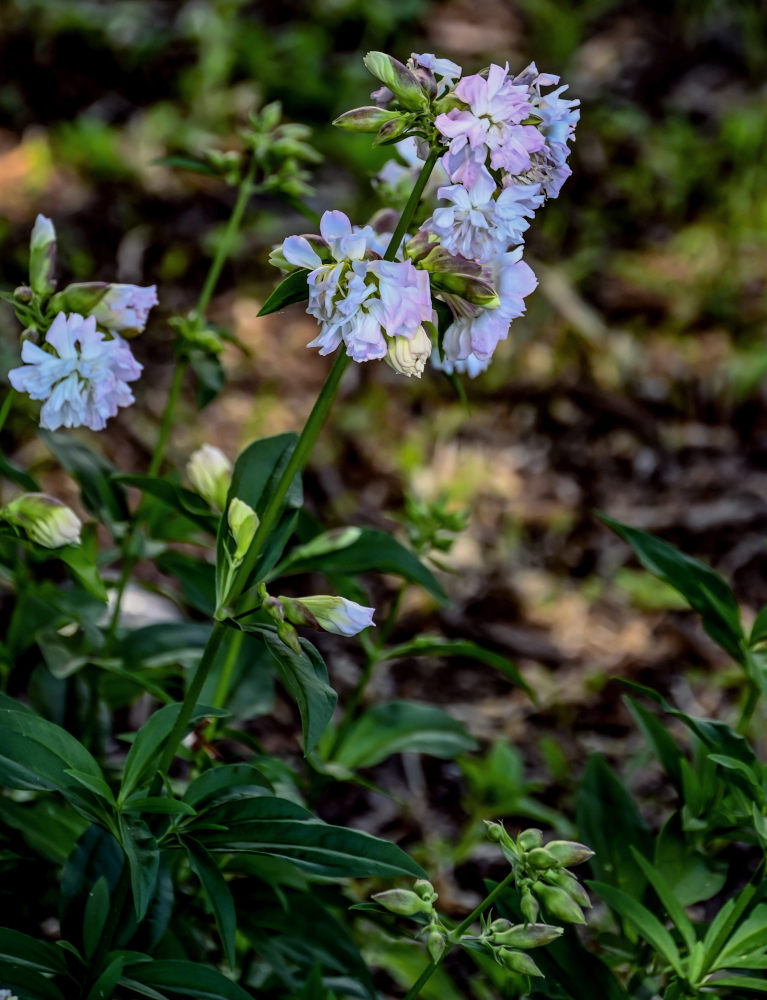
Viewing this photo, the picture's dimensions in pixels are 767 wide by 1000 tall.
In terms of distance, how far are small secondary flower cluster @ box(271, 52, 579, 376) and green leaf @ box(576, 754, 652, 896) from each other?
0.90 m

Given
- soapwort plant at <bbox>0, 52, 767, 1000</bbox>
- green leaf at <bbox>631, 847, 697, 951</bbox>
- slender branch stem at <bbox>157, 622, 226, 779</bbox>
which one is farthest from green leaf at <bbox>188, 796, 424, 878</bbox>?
green leaf at <bbox>631, 847, 697, 951</bbox>

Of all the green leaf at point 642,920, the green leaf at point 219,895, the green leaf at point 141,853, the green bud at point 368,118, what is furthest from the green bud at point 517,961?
the green bud at point 368,118

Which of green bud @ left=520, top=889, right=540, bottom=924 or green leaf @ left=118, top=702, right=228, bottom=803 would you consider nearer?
green bud @ left=520, top=889, right=540, bottom=924

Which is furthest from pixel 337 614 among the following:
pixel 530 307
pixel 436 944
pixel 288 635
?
pixel 530 307

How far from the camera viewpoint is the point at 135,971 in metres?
1.42

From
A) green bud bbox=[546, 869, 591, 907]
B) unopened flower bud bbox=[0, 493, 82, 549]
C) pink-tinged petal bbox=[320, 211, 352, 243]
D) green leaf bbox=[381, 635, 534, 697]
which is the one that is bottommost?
green bud bbox=[546, 869, 591, 907]

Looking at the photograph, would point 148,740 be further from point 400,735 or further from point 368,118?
point 368,118

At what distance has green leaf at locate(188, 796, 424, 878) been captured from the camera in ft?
4.36

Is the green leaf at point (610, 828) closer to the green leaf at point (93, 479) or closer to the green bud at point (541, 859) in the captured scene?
the green bud at point (541, 859)

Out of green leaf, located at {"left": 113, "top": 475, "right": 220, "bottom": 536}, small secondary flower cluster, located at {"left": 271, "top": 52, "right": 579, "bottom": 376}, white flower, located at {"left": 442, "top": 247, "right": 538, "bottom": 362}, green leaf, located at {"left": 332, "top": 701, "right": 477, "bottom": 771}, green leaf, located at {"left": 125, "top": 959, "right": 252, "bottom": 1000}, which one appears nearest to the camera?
small secondary flower cluster, located at {"left": 271, "top": 52, "right": 579, "bottom": 376}

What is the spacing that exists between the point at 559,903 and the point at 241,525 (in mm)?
596

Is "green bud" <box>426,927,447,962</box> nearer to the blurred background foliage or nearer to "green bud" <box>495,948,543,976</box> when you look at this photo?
"green bud" <box>495,948,543,976</box>

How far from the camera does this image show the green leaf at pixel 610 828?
1.76 metres

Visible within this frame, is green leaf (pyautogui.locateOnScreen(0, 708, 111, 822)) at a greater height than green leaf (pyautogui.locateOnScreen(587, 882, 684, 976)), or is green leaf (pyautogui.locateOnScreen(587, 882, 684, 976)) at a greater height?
green leaf (pyautogui.locateOnScreen(0, 708, 111, 822))
